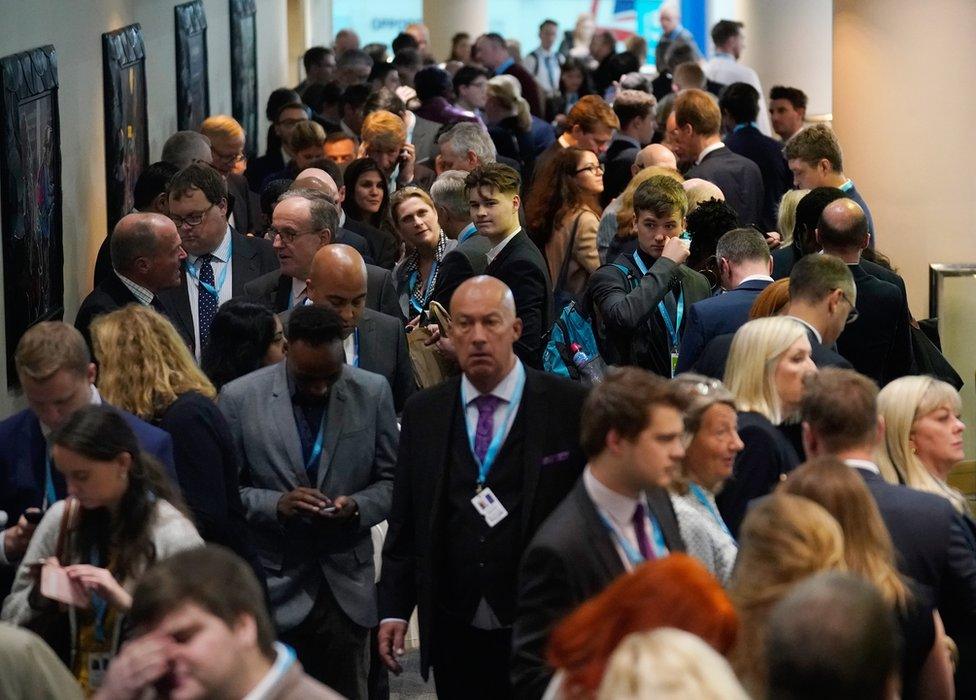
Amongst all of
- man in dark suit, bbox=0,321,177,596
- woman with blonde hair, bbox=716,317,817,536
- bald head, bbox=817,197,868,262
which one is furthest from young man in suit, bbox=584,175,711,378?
man in dark suit, bbox=0,321,177,596

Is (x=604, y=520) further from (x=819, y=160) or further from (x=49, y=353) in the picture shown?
(x=819, y=160)

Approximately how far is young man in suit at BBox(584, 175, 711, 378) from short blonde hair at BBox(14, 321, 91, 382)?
2640 millimetres

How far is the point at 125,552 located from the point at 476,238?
3627 millimetres

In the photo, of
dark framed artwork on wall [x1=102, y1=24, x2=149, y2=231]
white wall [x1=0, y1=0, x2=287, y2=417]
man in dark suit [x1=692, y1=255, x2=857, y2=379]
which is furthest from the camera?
dark framed artwork on wall [x1=102, y1=24, x2=149, y2=231]

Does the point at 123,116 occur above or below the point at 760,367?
above

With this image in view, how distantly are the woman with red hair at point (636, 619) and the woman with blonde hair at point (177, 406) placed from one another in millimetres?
1952

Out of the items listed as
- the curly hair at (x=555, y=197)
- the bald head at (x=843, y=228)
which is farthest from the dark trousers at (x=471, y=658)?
the curly hair at (x=555, y=197)

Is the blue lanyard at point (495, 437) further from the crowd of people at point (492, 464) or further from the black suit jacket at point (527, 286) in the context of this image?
the black suit jacket at point (527, 286)

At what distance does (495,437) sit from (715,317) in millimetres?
1863

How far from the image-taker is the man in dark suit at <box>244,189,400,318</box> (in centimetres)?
683

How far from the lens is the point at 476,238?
738 centimetres

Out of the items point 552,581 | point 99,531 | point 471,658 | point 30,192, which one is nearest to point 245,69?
point 30,192

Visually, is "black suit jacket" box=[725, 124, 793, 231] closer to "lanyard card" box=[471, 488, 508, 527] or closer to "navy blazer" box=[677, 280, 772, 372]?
"navy blazer" box=[677, 280, 772, 372]

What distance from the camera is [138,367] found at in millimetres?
4852
